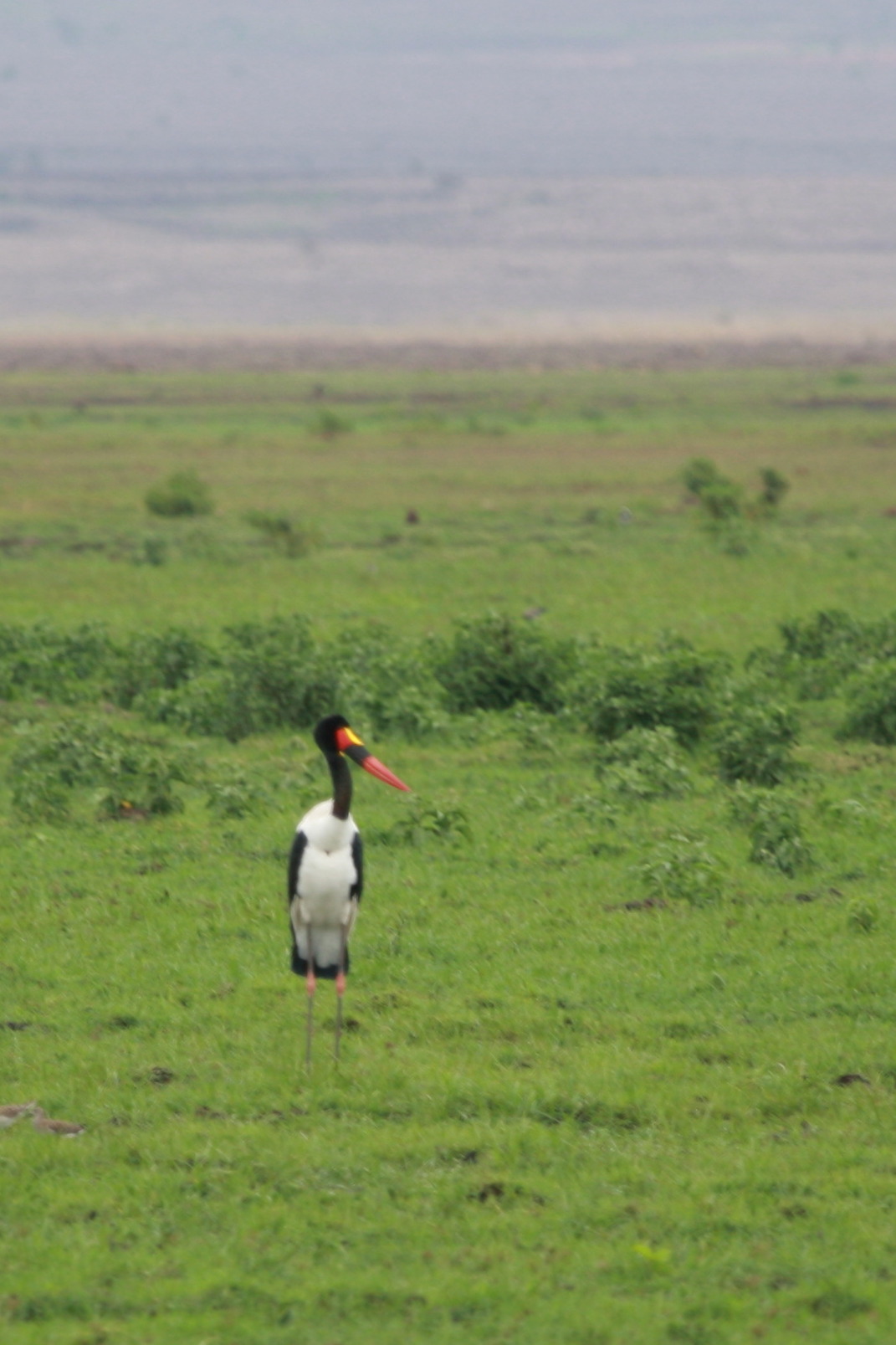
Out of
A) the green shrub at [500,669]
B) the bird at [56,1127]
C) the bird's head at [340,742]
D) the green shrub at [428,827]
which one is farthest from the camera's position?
the green shrub at [500,669]

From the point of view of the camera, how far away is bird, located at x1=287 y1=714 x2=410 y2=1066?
26.5 feet

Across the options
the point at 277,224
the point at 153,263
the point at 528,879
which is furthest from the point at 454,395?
the point at 277,224

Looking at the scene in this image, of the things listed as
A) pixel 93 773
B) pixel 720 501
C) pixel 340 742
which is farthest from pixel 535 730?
pixel 720 501

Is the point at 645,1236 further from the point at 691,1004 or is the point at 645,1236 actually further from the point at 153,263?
the point at 153,263

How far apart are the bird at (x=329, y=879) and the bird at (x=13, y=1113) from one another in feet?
4.02

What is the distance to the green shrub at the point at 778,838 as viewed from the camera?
1092 cm

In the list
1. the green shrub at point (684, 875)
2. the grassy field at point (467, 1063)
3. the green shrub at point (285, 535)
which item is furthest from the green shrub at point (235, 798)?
the green shrub at point (285, 535)

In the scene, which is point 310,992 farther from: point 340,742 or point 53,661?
point 53,661

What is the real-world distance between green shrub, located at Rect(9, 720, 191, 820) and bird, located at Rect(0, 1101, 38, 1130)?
15.7ft

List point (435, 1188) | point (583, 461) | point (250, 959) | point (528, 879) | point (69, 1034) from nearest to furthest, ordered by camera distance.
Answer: point (435, 1188)
point (69, 1034)
point (250, 959)
point (528, 879)
point (583, 461)

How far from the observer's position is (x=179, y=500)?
1209 inches

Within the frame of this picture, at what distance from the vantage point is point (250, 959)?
9.44m

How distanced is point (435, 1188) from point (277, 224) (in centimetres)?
14536

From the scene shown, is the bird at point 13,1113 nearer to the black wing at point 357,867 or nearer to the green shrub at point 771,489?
the black wing at point 357,867
